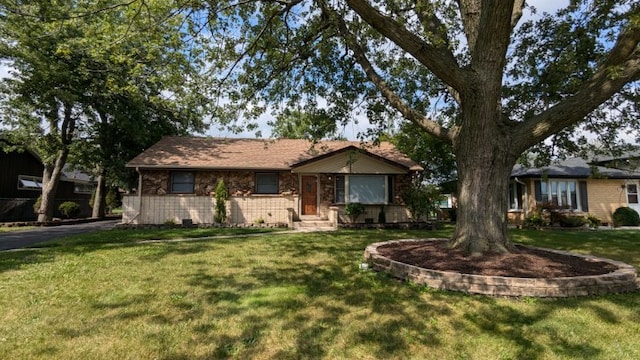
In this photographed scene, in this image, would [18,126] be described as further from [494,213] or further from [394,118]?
[494,213]

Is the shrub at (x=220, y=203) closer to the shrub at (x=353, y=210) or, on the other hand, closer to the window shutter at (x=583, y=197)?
the shrub at (x=353, y=210)

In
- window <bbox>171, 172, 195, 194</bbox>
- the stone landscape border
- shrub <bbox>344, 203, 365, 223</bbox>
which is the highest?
window <bbox>171, 172, 195, 194</bbox>

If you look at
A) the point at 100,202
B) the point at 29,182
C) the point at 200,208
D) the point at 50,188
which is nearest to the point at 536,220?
the point at 200,208

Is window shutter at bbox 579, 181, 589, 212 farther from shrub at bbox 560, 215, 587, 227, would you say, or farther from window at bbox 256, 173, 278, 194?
window at bbox 256, 173, 278, 194

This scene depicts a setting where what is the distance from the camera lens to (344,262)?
778cm

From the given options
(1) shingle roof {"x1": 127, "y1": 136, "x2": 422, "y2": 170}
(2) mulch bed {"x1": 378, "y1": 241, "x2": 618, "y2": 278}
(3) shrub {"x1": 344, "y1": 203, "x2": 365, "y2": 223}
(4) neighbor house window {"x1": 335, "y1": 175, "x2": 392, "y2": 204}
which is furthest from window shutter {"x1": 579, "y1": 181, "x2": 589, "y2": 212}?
(2) mulch bed {"x1": 378, "y1": 241, "x2": 618, "y2": 278}

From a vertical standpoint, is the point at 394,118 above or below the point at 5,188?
above

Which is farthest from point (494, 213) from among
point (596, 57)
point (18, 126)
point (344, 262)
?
point (18, 126)

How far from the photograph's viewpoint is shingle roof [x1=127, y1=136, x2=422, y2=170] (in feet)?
53.4

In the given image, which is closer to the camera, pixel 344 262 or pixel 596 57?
pixel 344 262

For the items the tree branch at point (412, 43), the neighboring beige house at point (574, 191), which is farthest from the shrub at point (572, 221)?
the tree branch at point (412, 43)

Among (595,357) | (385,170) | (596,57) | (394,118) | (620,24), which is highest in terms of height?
(620,24)

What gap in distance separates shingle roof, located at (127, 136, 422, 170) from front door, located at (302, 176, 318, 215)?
1.11 meters

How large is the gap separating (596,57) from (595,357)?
31.7 feet
